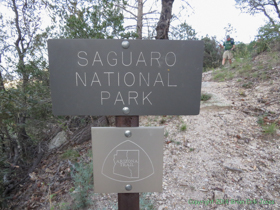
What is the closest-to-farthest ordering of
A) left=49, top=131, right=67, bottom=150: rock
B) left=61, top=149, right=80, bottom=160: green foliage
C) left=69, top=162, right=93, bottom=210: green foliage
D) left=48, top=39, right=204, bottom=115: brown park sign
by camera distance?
left=48, top=39, right=204, bottom=115: brown park sign < left=69, top=162, right=93, bottom=210: green foliage < left=61, top=149, right=80, bottom=160: green foliage < left=49, top=131, right=67, bottom=150: rock

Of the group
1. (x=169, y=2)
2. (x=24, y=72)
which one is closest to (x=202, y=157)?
(x=169, y=2)

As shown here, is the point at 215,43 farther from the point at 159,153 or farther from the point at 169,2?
the point at 159,153

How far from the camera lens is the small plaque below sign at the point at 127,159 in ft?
4.05

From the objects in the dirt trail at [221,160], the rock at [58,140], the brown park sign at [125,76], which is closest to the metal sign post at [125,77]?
the brown park sign at [125,76]

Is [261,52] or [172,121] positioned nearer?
[172,121]

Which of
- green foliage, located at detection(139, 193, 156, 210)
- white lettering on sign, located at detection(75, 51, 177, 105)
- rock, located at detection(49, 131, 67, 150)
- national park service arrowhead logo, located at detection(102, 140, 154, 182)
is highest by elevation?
white lettering on sign, located at detection(75, 51, 177, 105)

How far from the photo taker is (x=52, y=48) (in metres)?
1.11

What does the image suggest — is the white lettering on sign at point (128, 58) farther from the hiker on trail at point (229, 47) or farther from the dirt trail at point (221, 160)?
the hiker on trail at point (229, 47)

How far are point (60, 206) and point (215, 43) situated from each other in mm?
15310

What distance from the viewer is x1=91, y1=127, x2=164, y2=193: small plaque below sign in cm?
123

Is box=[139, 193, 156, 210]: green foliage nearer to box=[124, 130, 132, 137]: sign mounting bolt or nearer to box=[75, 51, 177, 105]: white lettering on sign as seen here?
box=[124, 130, 132, 137]: sign mounting bolt

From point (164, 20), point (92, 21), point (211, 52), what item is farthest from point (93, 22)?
point (211, 52)

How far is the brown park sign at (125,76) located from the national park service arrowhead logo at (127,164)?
281 millimetres

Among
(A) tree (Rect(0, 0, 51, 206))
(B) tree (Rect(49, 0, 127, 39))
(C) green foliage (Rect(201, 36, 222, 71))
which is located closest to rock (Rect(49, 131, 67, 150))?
(A) tree (Rect(0, 0, 51, 206))
